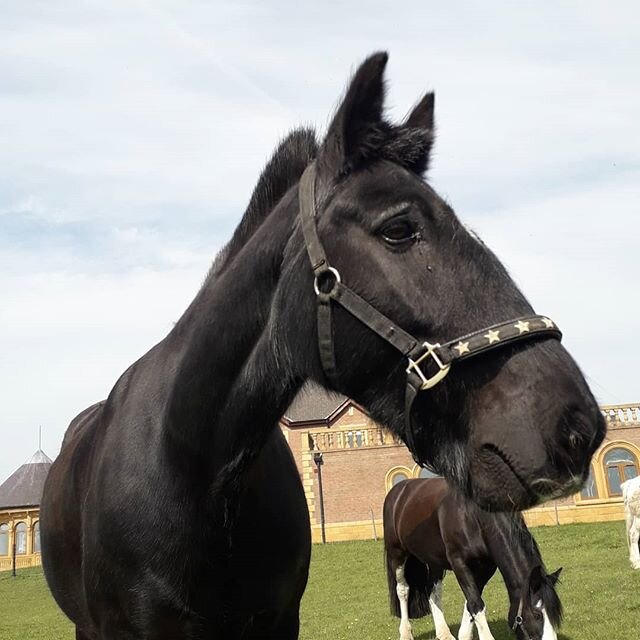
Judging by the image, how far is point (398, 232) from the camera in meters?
2.52

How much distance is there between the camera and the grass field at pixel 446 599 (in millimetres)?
12218

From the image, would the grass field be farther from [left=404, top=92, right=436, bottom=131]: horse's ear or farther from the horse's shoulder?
[left=404, top=92, right=436, bottom=131]: horse's ear

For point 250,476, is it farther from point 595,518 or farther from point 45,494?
point 595,518

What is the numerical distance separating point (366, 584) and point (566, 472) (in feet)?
66.5

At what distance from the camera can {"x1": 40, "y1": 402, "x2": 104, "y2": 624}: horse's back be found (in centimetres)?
410

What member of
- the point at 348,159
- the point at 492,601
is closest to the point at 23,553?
the point at 492,601

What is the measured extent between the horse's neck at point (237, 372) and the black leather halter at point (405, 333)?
0.27 m

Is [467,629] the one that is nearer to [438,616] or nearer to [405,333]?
[438,616]

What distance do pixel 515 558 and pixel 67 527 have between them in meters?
6.54

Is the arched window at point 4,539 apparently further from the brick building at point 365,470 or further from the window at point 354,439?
the window at point 354,439

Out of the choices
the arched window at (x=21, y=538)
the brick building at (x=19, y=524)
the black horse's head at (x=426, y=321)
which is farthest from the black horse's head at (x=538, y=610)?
the arched window at (x=21, y=538)

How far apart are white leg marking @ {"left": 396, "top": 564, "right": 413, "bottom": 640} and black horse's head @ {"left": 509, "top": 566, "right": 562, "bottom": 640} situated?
11.5 feet

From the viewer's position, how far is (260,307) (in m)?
2.99

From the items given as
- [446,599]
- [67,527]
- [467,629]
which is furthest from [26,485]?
[67,527]
